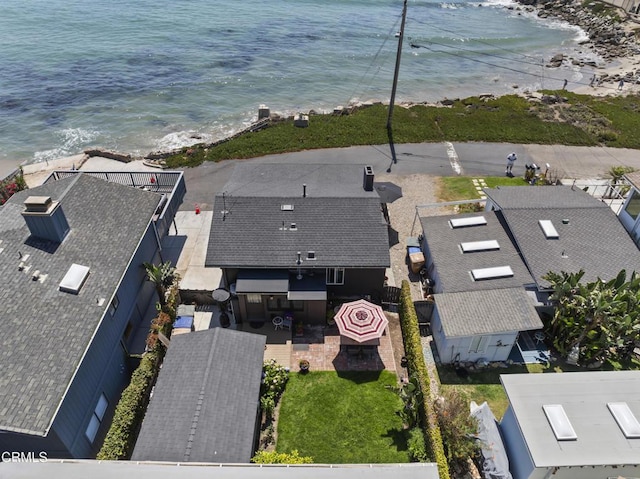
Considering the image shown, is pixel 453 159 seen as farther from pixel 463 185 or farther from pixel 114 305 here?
pixel 114 305

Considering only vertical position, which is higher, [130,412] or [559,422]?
[559,422]

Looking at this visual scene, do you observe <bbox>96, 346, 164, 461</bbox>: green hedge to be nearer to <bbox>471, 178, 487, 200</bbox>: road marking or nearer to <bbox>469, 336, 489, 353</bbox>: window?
<bbox>469, 336, 489, 353</bbox>: window

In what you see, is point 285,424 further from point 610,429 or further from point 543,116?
point 543,116

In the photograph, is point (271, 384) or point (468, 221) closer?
point (271, 384)

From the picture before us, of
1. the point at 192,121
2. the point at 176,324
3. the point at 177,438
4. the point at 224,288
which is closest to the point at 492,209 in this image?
the point at 224,288

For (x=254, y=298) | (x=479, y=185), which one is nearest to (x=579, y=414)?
(x=254, y=298)

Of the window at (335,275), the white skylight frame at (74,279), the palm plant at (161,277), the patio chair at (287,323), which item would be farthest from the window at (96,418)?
the window at (335,275)
